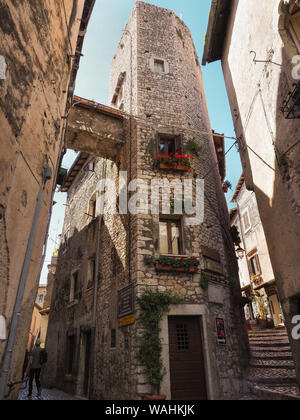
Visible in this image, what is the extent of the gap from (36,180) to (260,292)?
59.3 feet

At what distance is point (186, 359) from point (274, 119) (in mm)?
6568

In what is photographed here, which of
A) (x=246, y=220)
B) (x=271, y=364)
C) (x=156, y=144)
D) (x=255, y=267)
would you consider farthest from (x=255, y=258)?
(x=156, y=144)

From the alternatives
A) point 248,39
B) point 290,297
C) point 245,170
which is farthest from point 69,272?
point 248,39

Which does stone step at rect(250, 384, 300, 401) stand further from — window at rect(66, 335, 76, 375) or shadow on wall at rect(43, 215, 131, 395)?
window at rect(66, 335, 76, 375)

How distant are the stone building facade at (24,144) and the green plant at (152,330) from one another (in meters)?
3.48

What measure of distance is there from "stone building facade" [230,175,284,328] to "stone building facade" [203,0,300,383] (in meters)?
11.0

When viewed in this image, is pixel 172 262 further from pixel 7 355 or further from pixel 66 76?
pixel 66 76

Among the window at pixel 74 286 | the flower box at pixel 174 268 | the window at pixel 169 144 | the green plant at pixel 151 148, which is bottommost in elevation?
the flower box at pixel 174 268

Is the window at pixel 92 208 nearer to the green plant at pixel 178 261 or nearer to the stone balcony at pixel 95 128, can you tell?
the stone balcony at pixel 95 128

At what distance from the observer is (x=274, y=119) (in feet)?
22.3

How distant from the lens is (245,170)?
30.4 ft

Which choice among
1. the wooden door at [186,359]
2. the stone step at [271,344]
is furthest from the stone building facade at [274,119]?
the stone step at [271,344]

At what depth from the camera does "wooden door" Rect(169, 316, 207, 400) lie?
688 cm

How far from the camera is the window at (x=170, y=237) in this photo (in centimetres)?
859
